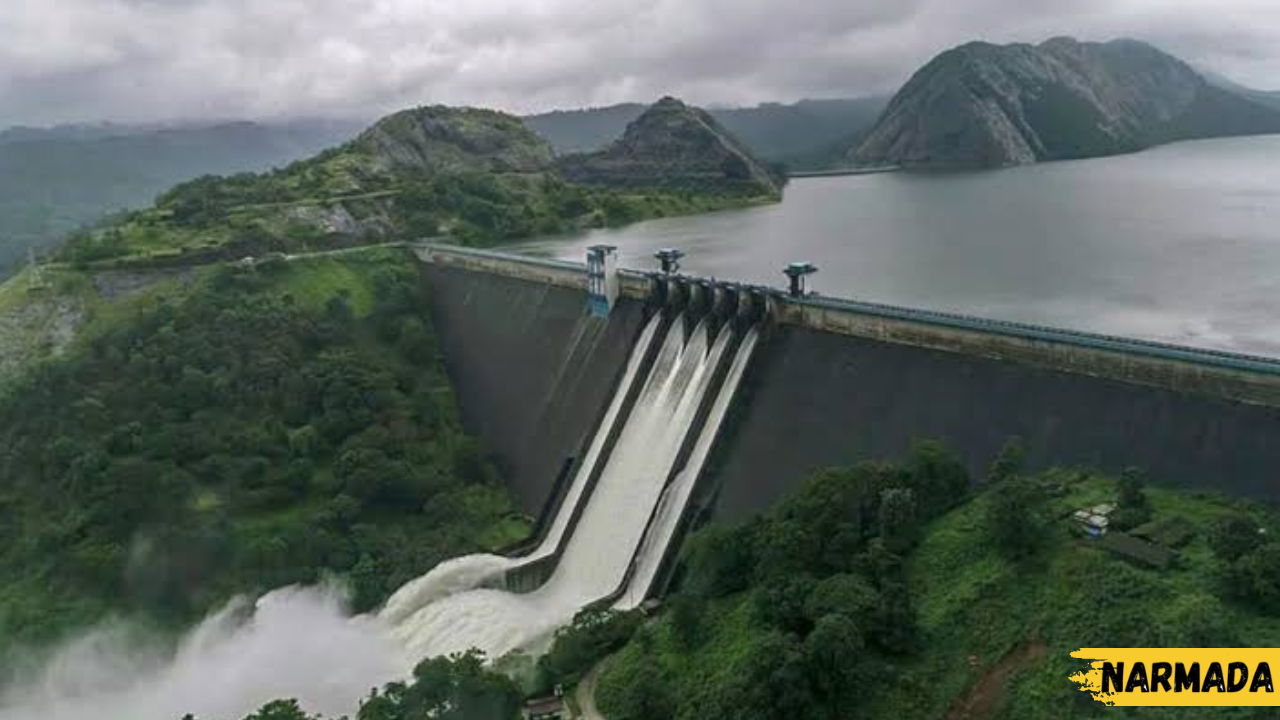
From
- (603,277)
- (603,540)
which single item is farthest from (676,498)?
(603,277)

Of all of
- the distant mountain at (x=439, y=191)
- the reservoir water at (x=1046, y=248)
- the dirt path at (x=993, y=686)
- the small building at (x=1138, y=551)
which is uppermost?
the distant mountain at (x=439, y=191)

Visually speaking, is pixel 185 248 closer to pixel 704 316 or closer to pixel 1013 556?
pixel 704 316

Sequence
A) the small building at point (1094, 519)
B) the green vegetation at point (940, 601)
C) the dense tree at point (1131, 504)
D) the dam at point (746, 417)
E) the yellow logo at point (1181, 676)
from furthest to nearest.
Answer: the dam at point (746, 417)
the small building at point (1094, 519)
the dense tree at point (1131, 504)
the green vegetation at point (940, 601)
the yellow logo at point (1181, 676)

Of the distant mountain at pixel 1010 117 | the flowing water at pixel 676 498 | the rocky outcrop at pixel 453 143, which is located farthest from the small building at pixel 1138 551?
the distant mountain at pixel 1010 117

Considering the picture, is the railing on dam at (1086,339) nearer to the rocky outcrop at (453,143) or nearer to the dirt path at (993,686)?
the dirt path at (993,686)

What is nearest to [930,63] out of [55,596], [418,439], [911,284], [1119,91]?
[1119,91]

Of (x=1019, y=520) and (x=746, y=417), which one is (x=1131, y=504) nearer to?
(x=1019, y=520)
